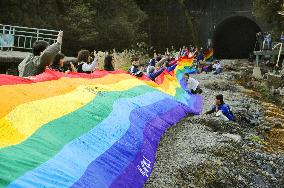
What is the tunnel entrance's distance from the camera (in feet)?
136

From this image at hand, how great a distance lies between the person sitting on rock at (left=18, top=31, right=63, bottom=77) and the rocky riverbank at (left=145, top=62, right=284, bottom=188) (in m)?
2.44

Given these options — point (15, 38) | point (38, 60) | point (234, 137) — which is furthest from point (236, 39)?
point (38, 60)

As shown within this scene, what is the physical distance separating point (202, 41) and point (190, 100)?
2428 centimetres

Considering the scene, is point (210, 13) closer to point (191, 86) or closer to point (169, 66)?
point (191, 86)

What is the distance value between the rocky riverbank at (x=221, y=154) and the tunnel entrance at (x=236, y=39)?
28.4m

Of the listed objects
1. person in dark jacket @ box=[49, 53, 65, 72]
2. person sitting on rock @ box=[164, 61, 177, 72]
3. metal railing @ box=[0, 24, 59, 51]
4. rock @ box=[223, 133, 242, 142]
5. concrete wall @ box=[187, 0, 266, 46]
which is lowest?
rock @ box=[223, 133, 242, 142]

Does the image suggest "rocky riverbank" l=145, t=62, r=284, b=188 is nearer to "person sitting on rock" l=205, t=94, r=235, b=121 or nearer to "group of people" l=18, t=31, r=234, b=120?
"person sitting on rock" l=205, t=94, r=235, b=121

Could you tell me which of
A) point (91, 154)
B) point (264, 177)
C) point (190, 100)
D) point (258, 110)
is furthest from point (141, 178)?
point (258, 110)

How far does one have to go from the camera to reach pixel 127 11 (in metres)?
31.1

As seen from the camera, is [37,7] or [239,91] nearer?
[239,91]

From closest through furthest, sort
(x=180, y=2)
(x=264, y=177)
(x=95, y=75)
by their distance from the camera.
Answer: (x=264, y=177) → (x=95, y=75) → (x=180, y=2)

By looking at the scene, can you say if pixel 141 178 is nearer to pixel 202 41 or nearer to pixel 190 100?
pixel 190 100

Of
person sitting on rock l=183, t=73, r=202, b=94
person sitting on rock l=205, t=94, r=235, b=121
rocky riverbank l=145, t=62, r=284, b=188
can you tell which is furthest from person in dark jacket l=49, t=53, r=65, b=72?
person sitting on rock l=183, t=73, r=202, b=94

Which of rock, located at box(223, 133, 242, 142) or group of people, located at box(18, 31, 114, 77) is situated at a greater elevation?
group of people, located at box(18, 31, 114, 77)
